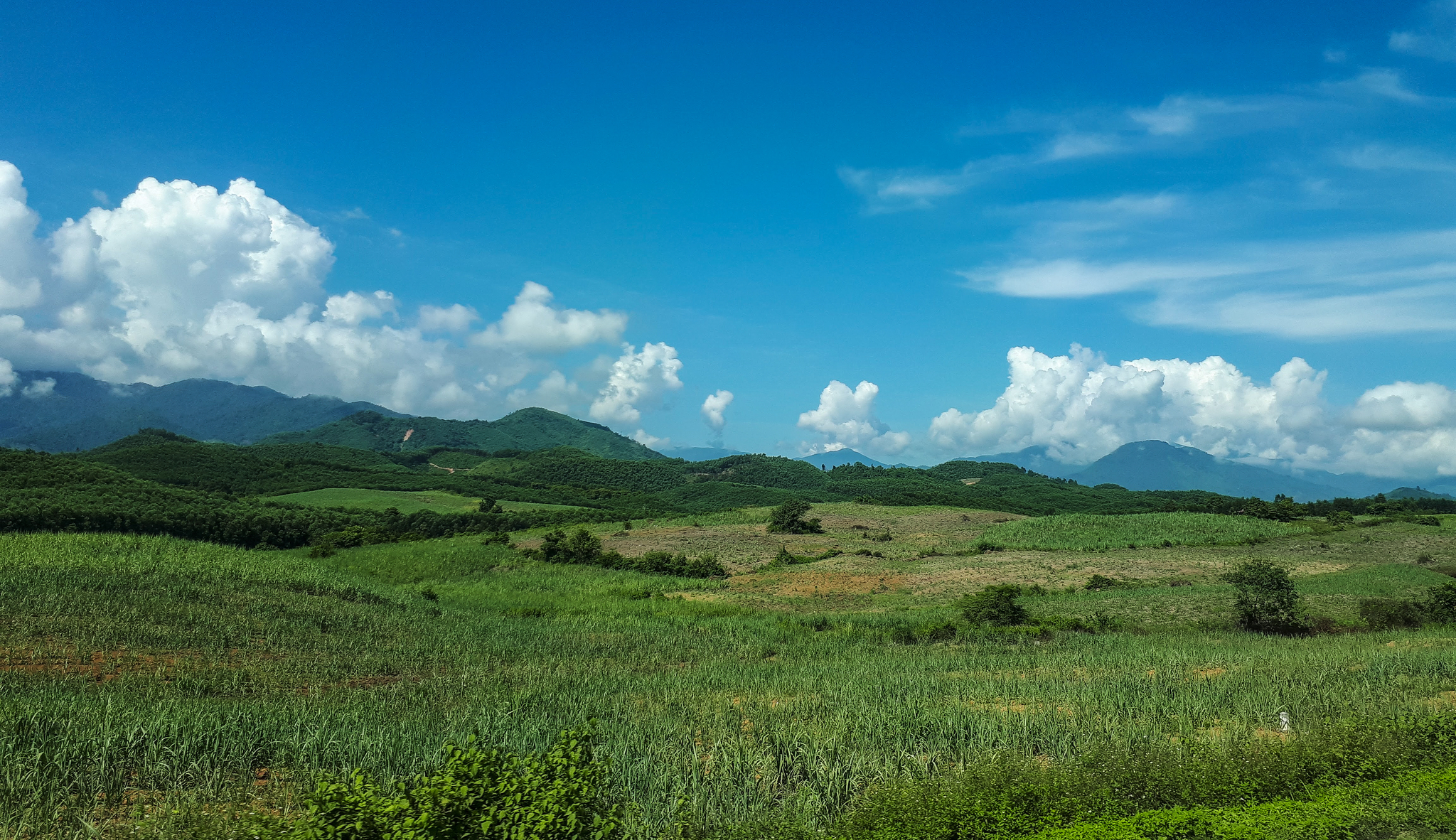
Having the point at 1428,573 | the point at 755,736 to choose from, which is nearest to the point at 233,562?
the point at 755,736

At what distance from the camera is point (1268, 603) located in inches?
1093

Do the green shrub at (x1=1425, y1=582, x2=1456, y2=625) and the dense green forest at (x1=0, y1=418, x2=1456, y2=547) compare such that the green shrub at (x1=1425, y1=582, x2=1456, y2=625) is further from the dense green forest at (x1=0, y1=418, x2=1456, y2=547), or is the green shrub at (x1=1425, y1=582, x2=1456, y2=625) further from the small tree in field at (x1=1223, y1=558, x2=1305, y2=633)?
the dense green forest at (x1=0, y1=418, x2=1456, y2=547)

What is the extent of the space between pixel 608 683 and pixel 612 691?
0.89m

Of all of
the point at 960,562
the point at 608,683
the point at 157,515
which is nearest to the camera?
the point at 608,683

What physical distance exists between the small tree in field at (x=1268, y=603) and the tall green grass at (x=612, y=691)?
3488 millimetres

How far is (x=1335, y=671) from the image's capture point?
52.7ft

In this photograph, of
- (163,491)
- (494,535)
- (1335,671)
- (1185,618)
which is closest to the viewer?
(1335,671)

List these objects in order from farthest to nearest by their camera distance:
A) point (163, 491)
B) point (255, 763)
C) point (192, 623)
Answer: point (163, 491)
point (192, 623)
point (255, 763)

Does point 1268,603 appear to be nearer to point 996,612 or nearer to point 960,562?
point 996,612

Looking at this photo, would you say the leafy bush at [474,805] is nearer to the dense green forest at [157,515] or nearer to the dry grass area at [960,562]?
the dry grass area at [960,562]

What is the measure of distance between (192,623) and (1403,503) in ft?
446

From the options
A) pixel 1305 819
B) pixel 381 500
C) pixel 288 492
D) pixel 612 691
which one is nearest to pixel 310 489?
pixel 288 492

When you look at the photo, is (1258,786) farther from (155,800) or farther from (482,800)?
(155,800)

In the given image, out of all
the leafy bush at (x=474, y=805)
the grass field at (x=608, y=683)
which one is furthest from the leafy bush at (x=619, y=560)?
the leafy bush at (x=474, y=805)
